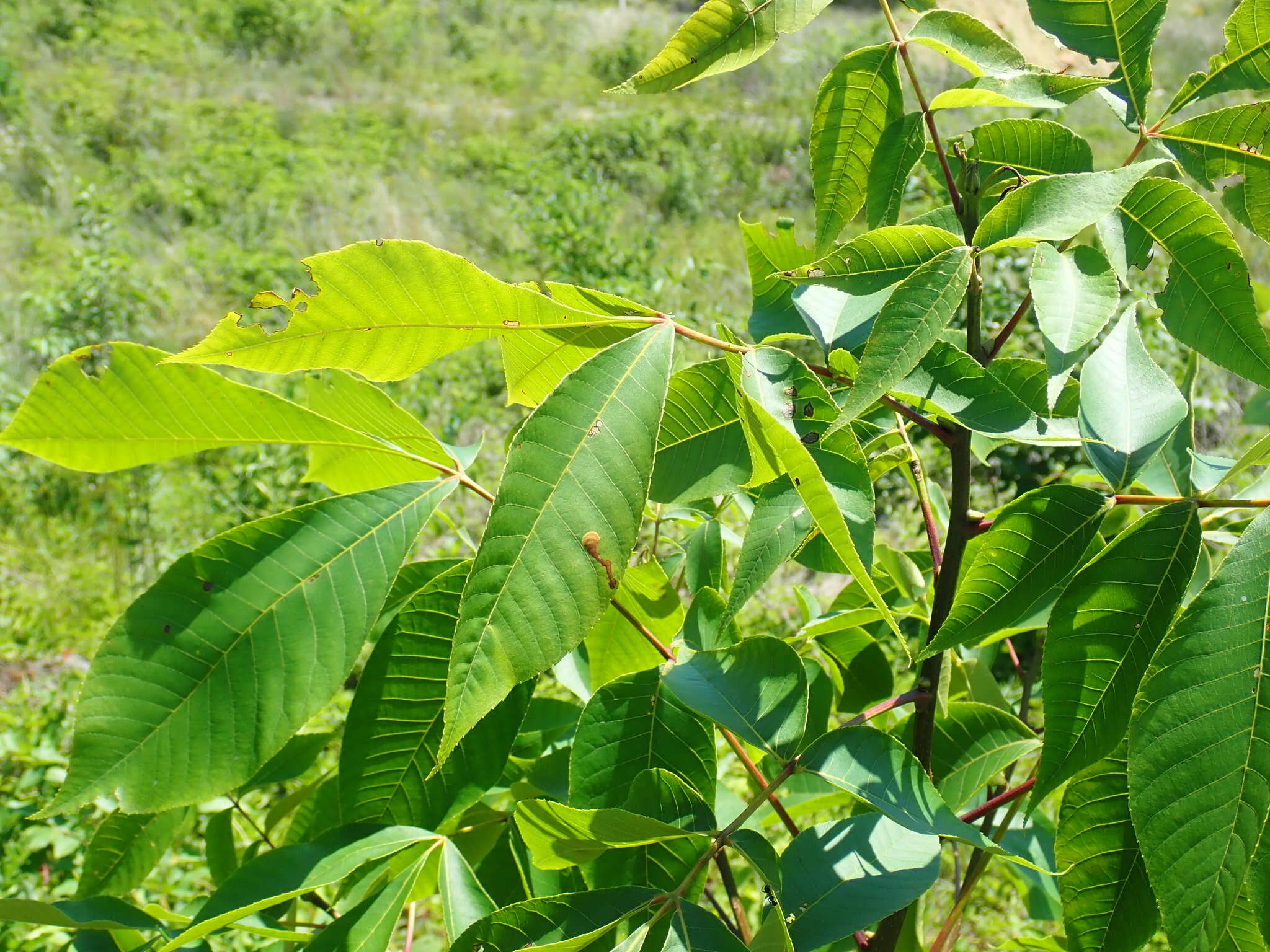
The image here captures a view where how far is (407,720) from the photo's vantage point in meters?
0.53

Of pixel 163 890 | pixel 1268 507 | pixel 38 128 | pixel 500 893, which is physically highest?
pixel 38 128

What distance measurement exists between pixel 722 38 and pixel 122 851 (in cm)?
64

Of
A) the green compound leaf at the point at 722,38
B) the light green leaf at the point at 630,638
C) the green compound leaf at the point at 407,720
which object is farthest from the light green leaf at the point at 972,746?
the green compound leaf at the point at 722,38

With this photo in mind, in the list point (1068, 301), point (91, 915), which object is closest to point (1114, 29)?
point (1068, 301)

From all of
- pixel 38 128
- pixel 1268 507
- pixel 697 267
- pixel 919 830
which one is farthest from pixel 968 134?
pixel 38 128

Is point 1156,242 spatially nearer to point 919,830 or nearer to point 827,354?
point 827,354

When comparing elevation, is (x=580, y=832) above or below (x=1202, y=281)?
below

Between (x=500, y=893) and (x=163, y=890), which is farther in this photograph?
(x=163, y=890)

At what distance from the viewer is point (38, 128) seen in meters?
8.12

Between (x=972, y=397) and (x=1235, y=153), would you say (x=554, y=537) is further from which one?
(x=1235, y=153)

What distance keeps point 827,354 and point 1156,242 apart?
6.7 inches

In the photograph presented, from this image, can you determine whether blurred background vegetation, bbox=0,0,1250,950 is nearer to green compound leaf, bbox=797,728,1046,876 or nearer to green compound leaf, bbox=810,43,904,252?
green compound leaf, bbox=797,728,1046,876

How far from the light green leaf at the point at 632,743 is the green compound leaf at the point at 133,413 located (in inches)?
8.9

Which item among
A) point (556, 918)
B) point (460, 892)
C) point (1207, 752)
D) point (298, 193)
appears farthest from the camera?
point (298, 193)
